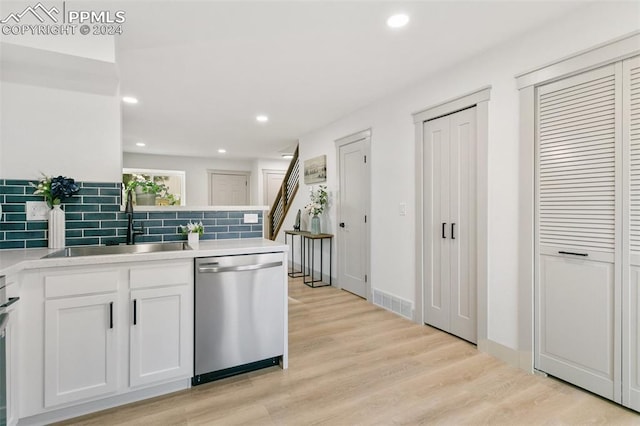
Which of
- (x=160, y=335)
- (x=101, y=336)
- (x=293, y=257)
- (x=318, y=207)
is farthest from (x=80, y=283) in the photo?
(x=293, y=257)

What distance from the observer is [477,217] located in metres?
2.73

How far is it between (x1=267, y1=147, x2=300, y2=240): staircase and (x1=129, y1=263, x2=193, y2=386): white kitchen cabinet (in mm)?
4042

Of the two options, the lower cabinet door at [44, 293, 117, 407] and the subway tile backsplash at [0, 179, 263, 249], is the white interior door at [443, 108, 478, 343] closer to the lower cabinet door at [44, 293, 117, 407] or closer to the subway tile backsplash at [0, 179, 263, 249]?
the subway tile backsplash at [0, 179, 263, 249]

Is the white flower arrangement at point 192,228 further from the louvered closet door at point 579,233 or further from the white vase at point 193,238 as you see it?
the louvered closet door at point 579,233

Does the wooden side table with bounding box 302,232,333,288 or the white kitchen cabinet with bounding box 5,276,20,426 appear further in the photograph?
the wooden side table with bounding box 302,232,333,288

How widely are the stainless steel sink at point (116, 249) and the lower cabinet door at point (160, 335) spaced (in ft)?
1.28

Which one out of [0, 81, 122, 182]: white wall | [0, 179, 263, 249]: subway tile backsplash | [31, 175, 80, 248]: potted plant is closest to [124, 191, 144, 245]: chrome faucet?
[0, 179, 263, 249]: subway tile backsplash

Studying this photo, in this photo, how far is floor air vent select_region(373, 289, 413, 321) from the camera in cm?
345

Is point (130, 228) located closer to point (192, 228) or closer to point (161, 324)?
point (192, 228)

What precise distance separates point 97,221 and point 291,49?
2.03m

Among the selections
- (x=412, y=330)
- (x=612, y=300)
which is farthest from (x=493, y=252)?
(x=412, y=330)

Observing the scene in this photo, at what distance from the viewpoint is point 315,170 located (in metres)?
5.30

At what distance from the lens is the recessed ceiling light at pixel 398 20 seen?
7.05ft

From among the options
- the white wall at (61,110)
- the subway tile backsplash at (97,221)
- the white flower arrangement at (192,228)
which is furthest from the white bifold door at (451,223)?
the white wall at (61,110)
